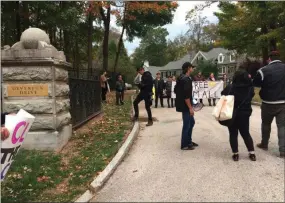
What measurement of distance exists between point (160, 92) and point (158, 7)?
10.6m

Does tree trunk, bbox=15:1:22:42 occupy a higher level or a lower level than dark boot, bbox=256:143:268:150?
higher

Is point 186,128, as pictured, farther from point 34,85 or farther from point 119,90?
point 119,90

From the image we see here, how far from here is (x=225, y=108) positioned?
673 centimetres

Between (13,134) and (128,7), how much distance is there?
2451 cm

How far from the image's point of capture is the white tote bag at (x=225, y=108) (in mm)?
6695

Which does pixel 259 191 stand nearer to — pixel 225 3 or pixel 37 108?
pixel 37 108

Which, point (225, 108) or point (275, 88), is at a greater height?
point (275, 88)

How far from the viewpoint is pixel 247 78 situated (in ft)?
22.6

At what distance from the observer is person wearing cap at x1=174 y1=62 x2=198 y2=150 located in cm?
768

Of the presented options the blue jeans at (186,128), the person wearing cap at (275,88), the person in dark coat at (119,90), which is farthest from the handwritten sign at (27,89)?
the person in dark coat at (119,90)

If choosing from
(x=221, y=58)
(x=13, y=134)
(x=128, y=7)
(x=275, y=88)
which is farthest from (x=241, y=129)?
(x=221, y=58)

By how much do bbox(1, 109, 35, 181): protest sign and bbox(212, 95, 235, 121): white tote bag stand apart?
3.64 m

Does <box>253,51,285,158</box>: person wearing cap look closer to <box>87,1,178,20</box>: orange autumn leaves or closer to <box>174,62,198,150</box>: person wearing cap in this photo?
<box>174,62,198,150</box>: person wearing cap

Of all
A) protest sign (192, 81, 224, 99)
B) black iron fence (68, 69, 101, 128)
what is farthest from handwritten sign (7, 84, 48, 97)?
protest sign (192, 81, 224, 99)
